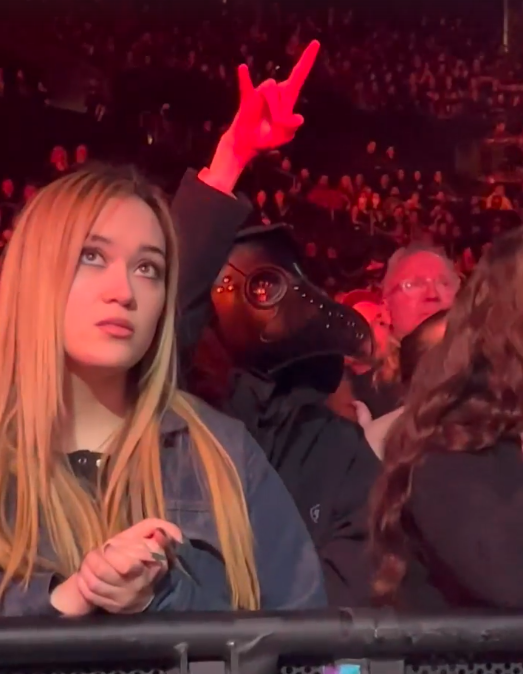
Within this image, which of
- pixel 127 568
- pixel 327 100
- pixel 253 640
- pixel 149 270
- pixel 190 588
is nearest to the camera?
pixel 253 640

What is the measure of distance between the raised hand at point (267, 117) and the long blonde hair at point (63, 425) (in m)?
0.29

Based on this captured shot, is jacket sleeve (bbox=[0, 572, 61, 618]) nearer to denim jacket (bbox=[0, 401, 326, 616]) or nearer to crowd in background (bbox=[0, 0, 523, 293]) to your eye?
denim jacket (bbox=[0, 401, 326, 616])

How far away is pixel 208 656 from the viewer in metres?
0.36

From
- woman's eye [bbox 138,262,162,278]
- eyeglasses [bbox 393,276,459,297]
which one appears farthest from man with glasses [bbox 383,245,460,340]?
woman's eye [bbox 138,262,162,278]

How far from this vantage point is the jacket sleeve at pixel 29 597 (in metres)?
0.54

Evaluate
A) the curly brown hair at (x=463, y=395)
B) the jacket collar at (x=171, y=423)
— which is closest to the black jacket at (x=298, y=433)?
the curly brown hair at (x=463, y=395)

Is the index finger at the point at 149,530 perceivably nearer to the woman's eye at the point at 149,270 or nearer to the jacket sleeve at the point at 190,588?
the jacket sleeve at the point at 190,588

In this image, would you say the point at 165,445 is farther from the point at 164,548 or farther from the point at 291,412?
the point at 291,412

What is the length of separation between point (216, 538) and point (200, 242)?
0.37 metres

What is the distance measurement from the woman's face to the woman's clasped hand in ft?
0.62

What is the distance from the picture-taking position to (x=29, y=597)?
55 centimetres

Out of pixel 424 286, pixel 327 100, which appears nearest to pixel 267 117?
pixel 424 286

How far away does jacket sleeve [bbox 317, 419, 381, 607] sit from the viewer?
93cm

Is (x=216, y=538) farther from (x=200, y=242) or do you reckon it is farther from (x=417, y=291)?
(x=417, y=291)
